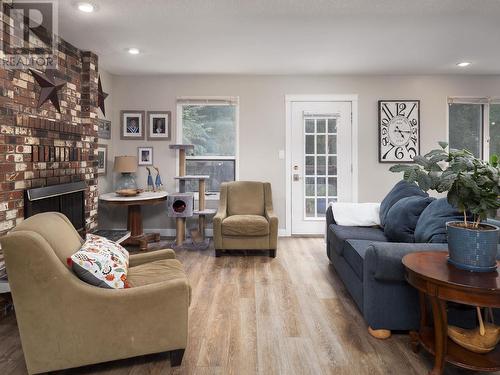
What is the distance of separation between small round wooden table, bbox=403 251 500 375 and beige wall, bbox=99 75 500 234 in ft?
10.8

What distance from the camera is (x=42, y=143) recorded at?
310cm

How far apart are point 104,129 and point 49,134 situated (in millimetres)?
1629

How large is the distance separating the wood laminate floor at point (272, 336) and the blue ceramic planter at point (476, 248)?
59cm

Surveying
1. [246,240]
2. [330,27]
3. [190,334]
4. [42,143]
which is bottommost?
[190,334]

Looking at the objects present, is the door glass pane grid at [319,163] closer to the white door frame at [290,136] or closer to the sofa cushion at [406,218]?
the white door frame at [290,136]

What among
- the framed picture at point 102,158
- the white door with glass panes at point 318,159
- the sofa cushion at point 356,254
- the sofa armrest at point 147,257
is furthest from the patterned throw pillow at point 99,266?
the white door with glass panes at point 318,159

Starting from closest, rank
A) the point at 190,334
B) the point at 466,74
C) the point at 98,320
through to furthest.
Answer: the point at 98,320 → the point at 190,334 → the point at 466,74

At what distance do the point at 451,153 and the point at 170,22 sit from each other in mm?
2578

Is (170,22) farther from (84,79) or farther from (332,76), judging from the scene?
(332,76)

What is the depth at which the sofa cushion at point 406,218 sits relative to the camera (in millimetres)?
2859

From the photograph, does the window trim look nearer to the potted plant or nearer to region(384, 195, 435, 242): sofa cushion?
region(384, 195, 435, 242): sofa cushion

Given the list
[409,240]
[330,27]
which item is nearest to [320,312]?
[409,240]

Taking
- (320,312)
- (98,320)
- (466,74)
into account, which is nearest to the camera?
(98,320)

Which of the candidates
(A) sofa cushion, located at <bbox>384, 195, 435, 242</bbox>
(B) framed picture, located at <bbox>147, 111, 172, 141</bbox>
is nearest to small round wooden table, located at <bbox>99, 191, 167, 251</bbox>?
(B) framed picture, located at <bbox>147, 111, 172, 141</bbox>
